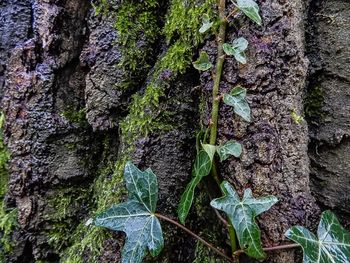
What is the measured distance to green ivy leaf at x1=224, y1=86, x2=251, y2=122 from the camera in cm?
71

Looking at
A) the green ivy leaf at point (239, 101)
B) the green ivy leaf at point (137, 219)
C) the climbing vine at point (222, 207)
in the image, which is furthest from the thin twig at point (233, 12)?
the green ivy leaf at point (137, 219)

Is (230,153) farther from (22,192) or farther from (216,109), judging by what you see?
(22,192)

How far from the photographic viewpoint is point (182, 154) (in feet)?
2.73

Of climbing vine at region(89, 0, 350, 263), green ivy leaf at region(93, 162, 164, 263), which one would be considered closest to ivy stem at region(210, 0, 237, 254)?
climbing vine at region(89, 0, 350, 263)

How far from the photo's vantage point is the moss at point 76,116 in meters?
0.96

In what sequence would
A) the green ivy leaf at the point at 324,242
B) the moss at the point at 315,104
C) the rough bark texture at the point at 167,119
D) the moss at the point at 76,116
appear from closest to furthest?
1. the green ivy leaf at the point at 324,242
2. the rough bark texture at the point at 167,119
3. the moss at the point at 315,104
4. the moss at the point at 76,116

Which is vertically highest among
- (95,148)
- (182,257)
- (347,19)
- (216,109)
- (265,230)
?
(347,19)

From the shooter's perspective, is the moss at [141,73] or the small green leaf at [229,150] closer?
the small green leaf at [229,150]

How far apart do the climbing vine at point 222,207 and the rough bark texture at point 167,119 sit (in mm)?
31

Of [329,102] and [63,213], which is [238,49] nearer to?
[329,102]

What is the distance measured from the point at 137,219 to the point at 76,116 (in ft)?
1.33

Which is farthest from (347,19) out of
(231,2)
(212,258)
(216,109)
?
(212,258)

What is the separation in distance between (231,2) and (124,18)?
0.30 meters

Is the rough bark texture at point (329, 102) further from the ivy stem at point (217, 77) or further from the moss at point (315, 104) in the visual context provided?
the ivy stem at point (217, 77)
